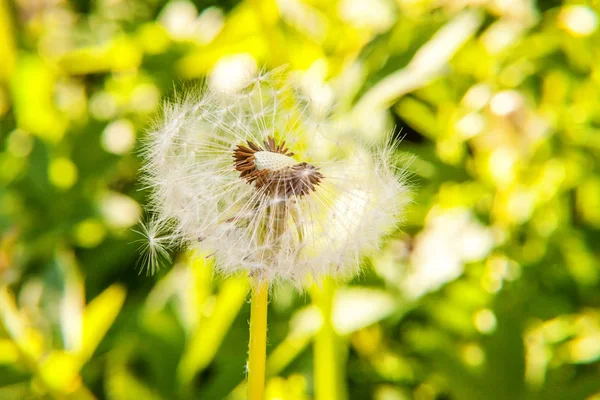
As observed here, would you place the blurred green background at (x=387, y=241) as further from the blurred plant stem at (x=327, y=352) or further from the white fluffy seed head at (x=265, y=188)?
the white fluffy seed head at (x=265, y=188)

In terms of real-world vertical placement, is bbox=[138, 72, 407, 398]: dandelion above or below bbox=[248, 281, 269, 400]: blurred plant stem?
above

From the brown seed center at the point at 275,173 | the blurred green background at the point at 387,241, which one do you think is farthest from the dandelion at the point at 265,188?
the blurred green background at the point at 387,241

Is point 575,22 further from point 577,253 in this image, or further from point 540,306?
point 540,306

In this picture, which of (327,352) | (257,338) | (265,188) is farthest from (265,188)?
(327,352)

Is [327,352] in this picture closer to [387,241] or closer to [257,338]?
[387,241]

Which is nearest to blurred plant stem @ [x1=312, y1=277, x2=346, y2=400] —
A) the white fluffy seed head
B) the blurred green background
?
the blurred green background

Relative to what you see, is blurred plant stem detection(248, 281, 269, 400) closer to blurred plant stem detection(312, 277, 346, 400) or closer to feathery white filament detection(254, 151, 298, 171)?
feathery white filament detection(254, 151, 298, 171)

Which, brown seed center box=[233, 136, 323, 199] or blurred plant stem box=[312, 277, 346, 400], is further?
blurred plant stem box=[312, 277, 346, 400]

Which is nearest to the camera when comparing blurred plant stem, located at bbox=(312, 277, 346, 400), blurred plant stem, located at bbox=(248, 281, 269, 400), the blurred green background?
blurred plant stem, located at bbox=(248, 281, 269, 400)
